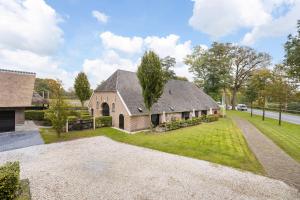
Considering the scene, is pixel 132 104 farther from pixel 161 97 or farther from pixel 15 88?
pixel 15 88

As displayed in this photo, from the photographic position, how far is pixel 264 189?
789cm

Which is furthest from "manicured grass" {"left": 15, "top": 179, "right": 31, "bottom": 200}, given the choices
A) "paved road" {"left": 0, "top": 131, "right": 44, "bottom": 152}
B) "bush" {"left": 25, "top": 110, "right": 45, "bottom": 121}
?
"bush" {"left": 25, "top": 110, "right": 45, "bottom": 121}

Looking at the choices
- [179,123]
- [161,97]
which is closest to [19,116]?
[161,97]

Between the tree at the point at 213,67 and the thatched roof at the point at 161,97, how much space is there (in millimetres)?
13704

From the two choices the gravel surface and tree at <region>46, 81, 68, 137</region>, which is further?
tree at <region>46, 81, 68, 137</region>

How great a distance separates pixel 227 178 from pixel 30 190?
30.9ft

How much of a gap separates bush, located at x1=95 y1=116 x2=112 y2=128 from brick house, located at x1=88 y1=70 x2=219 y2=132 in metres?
0.51

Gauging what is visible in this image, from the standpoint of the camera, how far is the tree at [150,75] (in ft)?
62.1

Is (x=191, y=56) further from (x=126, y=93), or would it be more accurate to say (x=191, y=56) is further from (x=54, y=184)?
(x=54, y=184)

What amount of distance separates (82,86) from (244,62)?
44347 millimetres

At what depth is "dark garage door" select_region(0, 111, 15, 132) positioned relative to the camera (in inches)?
725

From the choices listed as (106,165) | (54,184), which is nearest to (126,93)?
(106,165)

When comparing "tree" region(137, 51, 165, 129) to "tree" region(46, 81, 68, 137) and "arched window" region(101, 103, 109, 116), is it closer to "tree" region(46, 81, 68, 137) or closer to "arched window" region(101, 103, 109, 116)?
→ "arched window" region(101, 103, 109, 116)

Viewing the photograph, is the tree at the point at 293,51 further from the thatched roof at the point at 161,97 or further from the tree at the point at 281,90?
the tree at the point at 281,90
